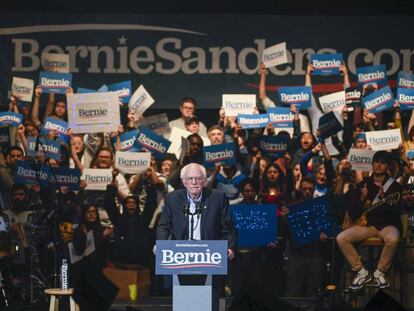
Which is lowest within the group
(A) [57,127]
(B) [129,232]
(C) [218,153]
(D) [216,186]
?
(B) [129,232]

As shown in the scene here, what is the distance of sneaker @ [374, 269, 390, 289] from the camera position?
11.2 meters

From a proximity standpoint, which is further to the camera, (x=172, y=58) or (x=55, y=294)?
(x=172, y=58)

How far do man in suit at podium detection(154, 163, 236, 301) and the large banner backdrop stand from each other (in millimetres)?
5120

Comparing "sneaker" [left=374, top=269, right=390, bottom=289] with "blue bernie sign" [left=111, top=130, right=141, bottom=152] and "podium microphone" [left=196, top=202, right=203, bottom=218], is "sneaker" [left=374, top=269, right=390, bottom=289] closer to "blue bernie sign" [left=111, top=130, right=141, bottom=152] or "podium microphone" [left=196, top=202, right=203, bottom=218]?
"blue bernie sign" [left=111, top=130, right=141, bottom=152]

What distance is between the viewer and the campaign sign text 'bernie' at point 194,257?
7484mm

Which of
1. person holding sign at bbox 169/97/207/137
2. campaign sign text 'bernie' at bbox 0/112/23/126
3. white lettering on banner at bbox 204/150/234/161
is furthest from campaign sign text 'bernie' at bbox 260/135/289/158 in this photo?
campaign sign text 'bernie' at bbox 0/112/23/126

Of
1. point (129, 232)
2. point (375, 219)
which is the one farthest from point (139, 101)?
point (375, 219)

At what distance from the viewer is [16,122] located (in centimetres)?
1289

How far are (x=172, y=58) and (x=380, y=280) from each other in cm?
422

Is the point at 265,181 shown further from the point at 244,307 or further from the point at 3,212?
the point at 244,307

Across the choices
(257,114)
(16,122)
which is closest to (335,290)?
(257,114)

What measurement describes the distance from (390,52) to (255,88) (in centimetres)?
181

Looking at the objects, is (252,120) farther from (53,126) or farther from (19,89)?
(19,89)

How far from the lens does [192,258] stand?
7.49 meters
